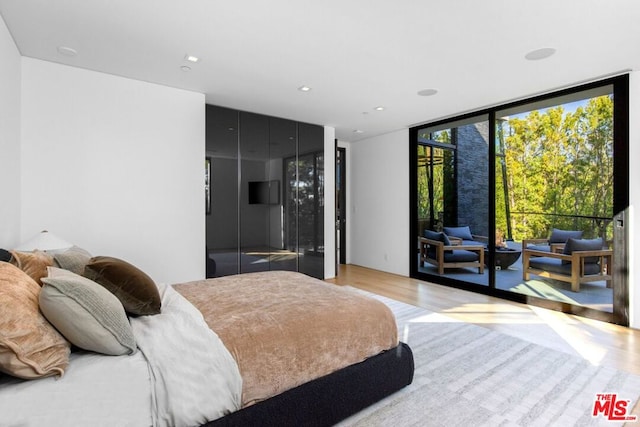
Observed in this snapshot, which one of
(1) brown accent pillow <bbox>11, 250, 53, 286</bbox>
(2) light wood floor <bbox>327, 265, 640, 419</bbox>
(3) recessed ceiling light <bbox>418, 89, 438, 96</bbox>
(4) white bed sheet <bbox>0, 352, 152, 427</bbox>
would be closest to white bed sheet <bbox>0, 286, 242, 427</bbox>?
(4) white bed sheet <bbox>0, 352, 152, 427</bbox>

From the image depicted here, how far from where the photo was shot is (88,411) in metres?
1.15

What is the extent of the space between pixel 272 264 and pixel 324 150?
2.14 meters

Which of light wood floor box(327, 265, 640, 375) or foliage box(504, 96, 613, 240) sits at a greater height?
foliage box(504, 96, 613, 240)

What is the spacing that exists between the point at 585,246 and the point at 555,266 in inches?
16.1

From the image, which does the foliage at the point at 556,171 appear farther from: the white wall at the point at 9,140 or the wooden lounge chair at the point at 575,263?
the white wall at the point at 9,140

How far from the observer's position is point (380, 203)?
6297 mm

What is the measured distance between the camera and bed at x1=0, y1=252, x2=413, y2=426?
118cm

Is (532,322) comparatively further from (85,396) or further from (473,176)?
(85,396)

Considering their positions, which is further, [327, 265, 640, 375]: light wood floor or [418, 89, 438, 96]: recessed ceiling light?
[418, 89, 438, 96]: recessed ceiling light

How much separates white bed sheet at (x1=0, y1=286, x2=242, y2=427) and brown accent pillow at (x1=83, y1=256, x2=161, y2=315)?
0.14 m

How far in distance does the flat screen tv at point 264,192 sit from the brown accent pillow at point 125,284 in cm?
292

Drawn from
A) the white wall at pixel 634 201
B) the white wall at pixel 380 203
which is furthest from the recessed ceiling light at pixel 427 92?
the white wall at pixel 634 201

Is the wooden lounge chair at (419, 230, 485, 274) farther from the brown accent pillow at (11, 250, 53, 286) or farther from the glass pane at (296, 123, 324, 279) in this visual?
the brown accent pillow at (11, 250, 53, 286)

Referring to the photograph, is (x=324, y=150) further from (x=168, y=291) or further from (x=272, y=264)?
(x=168, y=291)
